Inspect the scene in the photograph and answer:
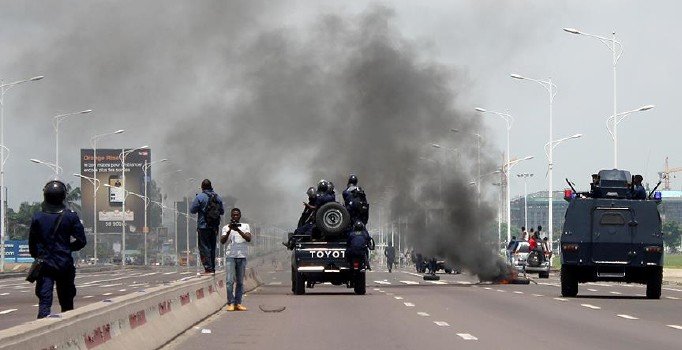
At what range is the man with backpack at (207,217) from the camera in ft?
95.1

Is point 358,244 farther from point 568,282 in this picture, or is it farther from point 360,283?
point 568,282

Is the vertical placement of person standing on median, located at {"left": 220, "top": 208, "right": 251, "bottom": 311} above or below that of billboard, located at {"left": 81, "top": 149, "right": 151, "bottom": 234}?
below

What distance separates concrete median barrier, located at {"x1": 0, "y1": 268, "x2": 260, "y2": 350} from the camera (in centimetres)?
1027

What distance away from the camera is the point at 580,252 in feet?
112

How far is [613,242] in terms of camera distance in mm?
33938

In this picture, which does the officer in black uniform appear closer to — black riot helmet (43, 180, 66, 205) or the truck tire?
black riot helmet (43, 180, 66, 205)

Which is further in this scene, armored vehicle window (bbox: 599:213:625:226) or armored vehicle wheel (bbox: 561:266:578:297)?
armored vehicle wheel (bbox: 561:266:578:297)

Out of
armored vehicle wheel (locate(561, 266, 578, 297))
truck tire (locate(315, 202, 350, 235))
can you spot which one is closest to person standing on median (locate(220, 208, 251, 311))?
truck tire (locate(315, 202, 350, 235))

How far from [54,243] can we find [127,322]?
1509 millimetres

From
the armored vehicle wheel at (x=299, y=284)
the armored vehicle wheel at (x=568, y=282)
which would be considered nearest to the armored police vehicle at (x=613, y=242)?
the armored vehicle wheel at (x=568, y=282)

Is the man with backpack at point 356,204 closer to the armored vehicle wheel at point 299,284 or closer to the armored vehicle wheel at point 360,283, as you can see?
the armored vehicle wheel at point 360,283

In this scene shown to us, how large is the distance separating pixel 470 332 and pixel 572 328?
1.98 meters

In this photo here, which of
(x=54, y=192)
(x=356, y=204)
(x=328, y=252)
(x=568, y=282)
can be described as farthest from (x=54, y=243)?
(x=568, y=282)

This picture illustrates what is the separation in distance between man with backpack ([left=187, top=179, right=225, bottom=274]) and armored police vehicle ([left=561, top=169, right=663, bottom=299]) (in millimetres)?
9031
